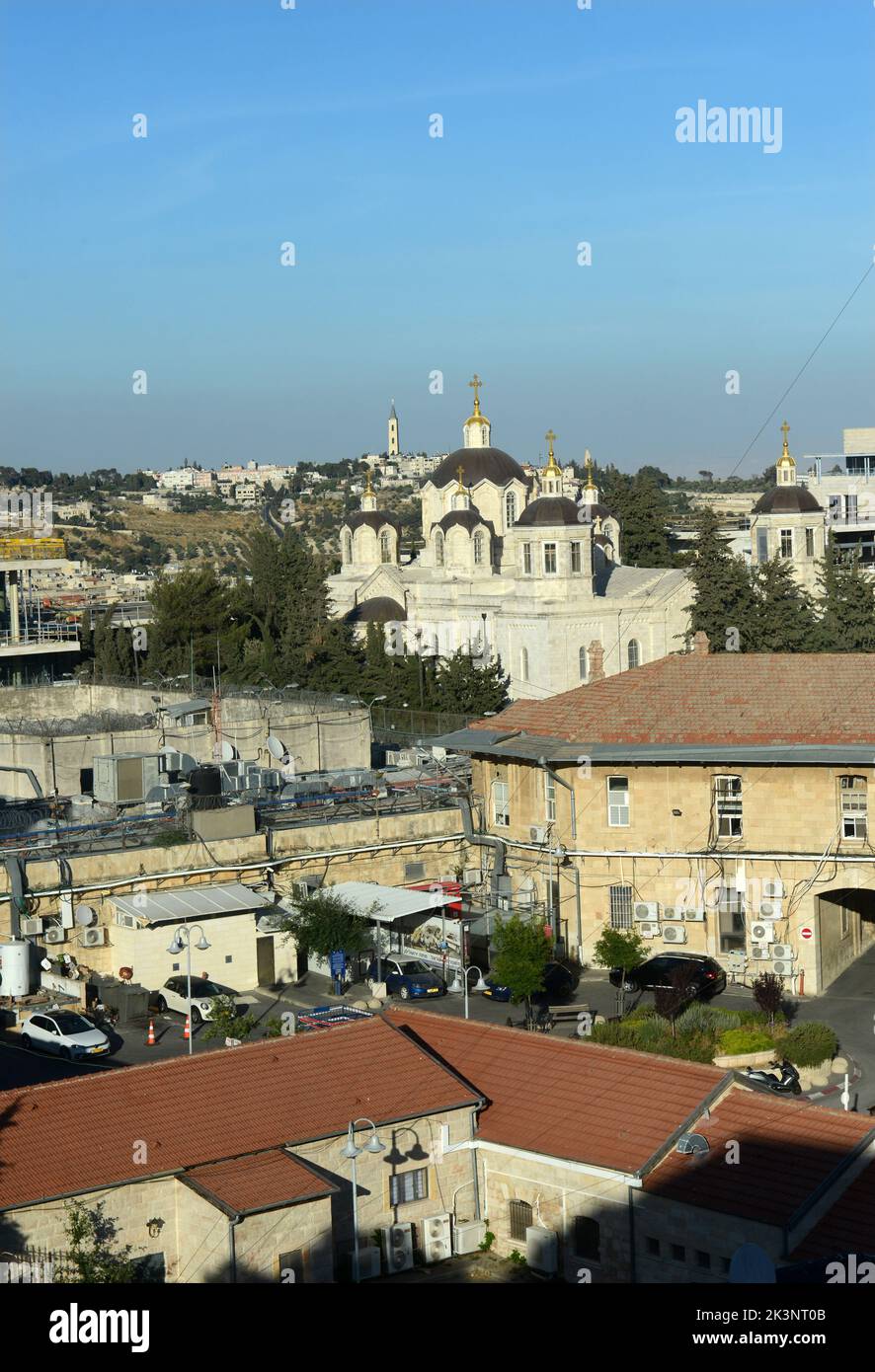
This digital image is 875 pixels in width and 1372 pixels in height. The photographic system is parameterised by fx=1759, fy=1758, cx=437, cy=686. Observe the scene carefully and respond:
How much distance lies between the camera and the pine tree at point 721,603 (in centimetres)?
5794

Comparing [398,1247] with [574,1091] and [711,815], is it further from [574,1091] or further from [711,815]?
[711,815]

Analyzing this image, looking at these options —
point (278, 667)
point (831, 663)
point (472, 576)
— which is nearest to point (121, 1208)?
point (831, 663)

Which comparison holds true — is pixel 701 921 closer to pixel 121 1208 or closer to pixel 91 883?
pixel 91 883

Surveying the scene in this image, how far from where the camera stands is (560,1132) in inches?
708

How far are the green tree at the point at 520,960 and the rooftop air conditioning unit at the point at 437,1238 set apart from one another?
7893 millimetres

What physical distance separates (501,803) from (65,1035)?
1004 cm

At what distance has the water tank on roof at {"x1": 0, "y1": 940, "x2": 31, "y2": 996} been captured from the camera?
25703mm

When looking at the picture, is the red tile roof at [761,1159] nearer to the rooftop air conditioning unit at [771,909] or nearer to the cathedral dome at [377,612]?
the rooftop air conditioning unit at [771,909]

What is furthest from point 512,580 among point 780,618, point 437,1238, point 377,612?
point 437,1238

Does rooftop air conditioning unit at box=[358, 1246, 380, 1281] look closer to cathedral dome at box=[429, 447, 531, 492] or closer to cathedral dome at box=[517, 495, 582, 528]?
cathedral dome at box=[517, 495, 582, 528]

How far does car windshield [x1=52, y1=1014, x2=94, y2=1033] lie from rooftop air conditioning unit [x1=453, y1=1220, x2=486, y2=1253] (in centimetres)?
764

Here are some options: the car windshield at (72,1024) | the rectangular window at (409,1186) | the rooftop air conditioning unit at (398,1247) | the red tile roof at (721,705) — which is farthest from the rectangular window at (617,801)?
the rooftop air conditioning unit at (398,1247)

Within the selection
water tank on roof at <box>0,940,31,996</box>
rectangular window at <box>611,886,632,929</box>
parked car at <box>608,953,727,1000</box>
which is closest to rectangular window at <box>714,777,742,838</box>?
Answer: rectangular window at <box>611,886,632,929</box>

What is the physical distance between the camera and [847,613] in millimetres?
58750
